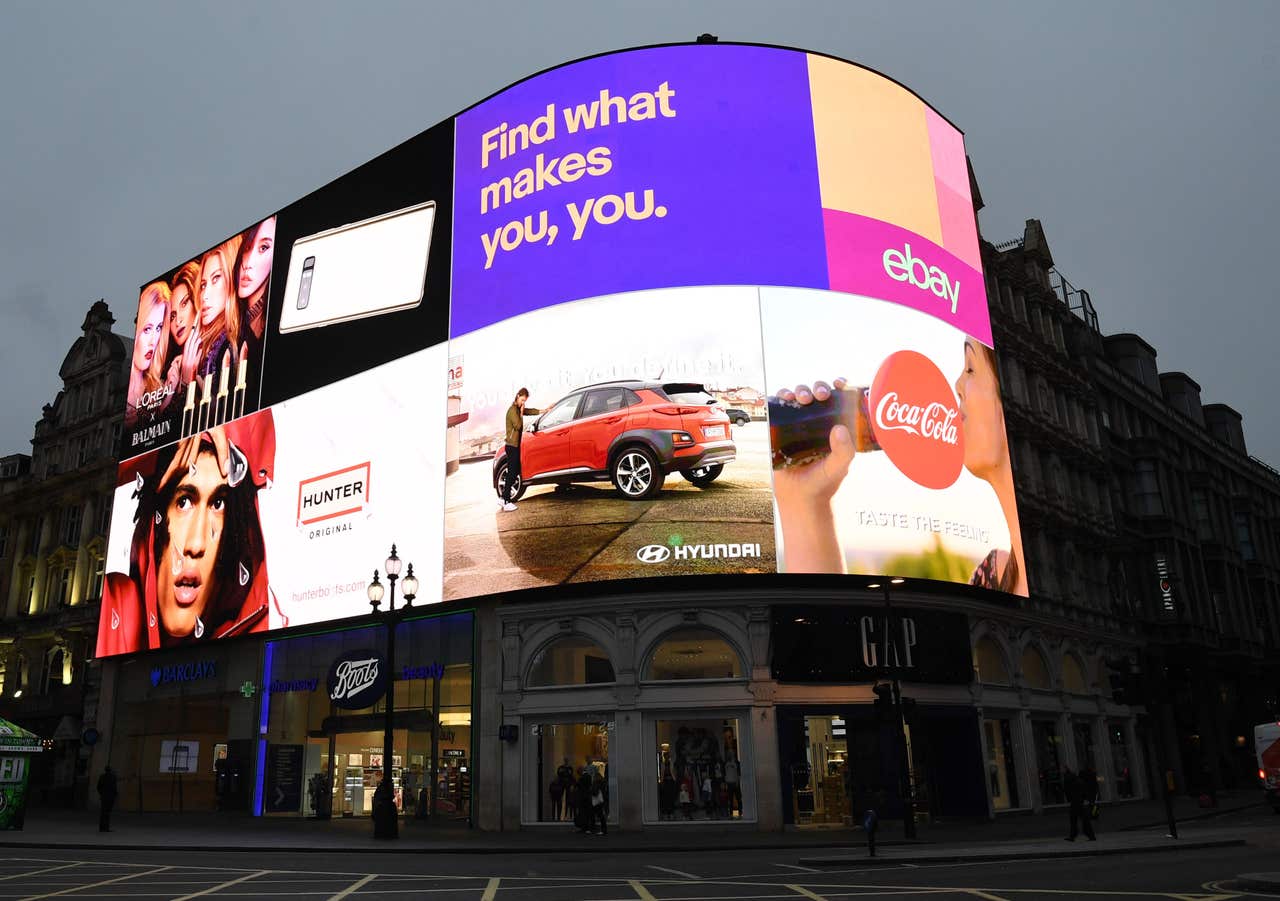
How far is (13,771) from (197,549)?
13.0 m

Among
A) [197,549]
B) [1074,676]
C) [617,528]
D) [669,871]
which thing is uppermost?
[197,549]

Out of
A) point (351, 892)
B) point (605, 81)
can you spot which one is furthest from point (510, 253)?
point (351, 892)

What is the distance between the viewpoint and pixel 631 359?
106ft

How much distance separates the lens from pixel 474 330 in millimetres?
35625

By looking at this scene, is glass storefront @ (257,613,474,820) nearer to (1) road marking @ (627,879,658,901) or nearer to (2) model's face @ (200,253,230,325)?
(2) model's face @ (200,253,230,325)

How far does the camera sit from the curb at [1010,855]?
19453 mm

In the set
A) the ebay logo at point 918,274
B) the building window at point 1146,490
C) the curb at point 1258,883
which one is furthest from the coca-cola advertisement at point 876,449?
the building window at point 1146,490

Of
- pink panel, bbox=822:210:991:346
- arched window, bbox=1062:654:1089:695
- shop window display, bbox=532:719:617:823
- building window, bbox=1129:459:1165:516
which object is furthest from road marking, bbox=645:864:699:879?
building window, bbox=1129:459:1165:516

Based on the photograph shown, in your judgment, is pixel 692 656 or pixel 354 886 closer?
pixel 354 886

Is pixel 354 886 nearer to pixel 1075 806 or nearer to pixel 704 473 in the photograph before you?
pixel 1075 806

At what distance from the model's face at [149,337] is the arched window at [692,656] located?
32428 mm

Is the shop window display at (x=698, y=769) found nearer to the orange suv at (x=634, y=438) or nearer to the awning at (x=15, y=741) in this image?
the orange suv at (x=634, y=438)

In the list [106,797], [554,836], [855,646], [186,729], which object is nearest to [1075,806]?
[855,646]

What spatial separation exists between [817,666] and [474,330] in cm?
1613
